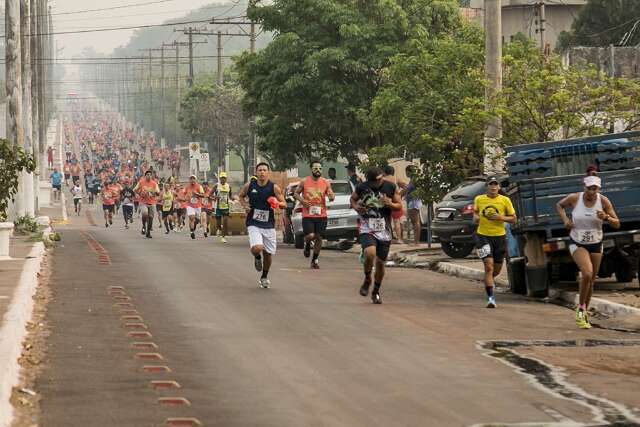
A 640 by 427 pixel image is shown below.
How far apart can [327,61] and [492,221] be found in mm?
22536

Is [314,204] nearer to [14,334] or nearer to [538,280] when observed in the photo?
[538,280]

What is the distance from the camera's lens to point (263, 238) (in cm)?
2188

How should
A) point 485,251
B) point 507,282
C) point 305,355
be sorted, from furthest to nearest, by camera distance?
point 507,282, point 485,251, point 305,355

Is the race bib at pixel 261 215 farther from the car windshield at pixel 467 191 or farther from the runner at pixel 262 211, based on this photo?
the car windshield at pixel 467 191

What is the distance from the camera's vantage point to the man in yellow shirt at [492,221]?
1955 centimetres

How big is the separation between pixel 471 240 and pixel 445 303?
26.3ft

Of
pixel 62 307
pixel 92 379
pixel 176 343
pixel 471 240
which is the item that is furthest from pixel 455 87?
pixel 92 379

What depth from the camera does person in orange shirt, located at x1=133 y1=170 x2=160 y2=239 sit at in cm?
3916

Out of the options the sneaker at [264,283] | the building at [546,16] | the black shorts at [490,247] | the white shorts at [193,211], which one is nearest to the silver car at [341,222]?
the white shorts at [193,211]

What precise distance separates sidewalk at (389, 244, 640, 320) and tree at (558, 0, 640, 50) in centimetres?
3187

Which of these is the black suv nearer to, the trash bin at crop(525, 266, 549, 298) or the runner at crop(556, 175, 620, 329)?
the trash bin at crop(525, 266, 549, 298)

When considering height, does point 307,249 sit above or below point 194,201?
below

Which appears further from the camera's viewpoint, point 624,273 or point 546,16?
point 546,16

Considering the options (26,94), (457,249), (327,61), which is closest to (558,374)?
(457,249)
